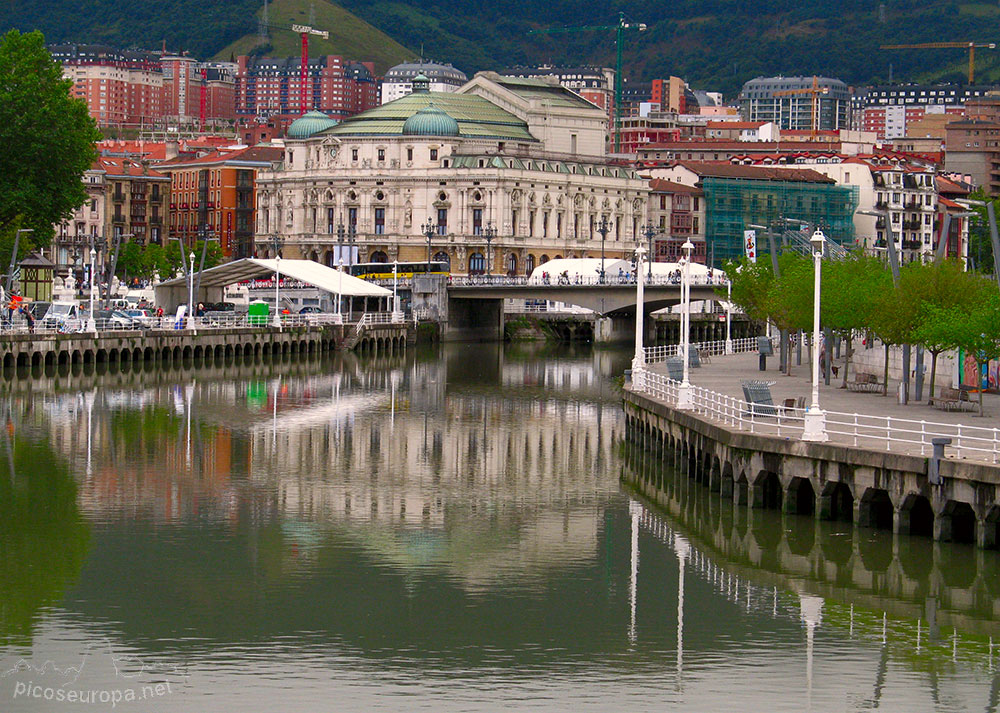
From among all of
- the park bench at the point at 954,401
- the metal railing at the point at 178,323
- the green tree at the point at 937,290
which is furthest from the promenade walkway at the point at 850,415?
the metal railing at the point at 178,323

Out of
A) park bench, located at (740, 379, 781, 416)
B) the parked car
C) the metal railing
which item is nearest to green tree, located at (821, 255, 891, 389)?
park bench, located at (740, 379, 781, 416)

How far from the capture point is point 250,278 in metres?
138

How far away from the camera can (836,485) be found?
48.8 m

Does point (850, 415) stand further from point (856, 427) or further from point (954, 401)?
point (954, 401)

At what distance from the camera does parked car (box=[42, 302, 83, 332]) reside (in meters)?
107

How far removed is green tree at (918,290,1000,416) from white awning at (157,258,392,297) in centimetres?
7862

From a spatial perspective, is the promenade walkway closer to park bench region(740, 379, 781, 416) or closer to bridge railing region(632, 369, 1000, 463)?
bridge railing region(632, 369, 1000, 463)

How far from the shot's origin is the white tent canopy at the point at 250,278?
445 ft

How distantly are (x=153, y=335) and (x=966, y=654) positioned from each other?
252 ft

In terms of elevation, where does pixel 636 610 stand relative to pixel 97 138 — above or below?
below

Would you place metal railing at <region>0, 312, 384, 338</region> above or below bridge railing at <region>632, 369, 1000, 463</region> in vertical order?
below

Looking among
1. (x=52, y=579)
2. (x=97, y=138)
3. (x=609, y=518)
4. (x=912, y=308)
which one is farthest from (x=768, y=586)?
(x=97, y=138)

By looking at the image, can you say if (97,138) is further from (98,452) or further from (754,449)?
(754,449)

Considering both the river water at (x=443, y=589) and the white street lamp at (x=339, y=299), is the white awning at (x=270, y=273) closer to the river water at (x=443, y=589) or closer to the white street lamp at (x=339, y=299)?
the white street lamp at (x=339, y=299)
